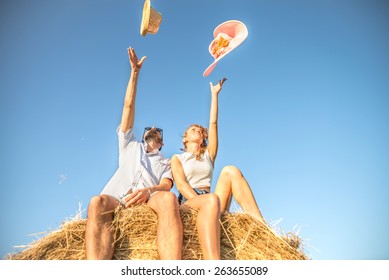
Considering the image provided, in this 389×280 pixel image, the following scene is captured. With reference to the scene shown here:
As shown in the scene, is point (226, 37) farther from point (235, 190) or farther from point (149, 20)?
point (235, 190)

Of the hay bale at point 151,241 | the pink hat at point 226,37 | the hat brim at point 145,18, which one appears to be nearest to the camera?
the hay bale at point 151,241

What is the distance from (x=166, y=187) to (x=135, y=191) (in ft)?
0.99

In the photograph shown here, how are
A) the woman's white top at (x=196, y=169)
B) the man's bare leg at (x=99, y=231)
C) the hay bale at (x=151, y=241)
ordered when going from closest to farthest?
1. the man's bare leg at (x=99, y=231)
2. the hay bale at (x=151, y=241)
3. the woman's white top at (x=196, y=169)

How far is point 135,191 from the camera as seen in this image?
302 cm

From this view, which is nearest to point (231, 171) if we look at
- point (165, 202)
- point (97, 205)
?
point (165, 202)

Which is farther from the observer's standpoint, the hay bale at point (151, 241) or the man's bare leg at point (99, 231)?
the hay bale at point (151, 241)

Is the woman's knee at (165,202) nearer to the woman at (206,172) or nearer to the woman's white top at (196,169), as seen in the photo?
the woman at (206,172)

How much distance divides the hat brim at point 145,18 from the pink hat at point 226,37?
718 mm

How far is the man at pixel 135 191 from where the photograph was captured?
8.55ft

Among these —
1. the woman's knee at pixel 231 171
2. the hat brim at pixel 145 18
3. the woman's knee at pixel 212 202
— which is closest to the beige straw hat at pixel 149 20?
the hat brim at pixel 145 18
